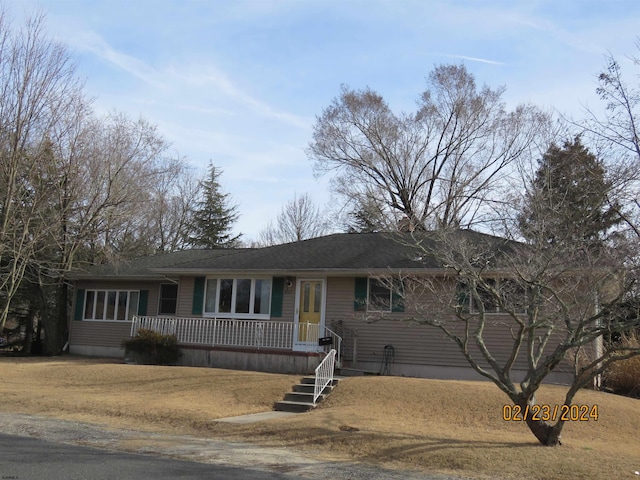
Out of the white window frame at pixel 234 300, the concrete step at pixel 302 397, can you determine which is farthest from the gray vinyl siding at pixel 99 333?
the concrete step at pixel 302 397

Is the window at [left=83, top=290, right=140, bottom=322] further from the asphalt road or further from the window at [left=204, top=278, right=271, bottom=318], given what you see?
the asphalt road

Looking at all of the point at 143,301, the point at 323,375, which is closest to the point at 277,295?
the point at 323,375

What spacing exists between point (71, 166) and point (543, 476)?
64.0 ft

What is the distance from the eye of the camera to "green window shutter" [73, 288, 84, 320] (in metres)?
25.9

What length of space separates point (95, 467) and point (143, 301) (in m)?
17.5

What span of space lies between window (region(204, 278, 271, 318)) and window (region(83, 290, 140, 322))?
4.86 m

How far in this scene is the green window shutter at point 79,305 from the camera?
25875mm

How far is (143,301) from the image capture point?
24922 millimetres

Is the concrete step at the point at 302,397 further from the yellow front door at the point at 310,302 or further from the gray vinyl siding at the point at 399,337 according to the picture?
the yellow front door at the point at 310,302

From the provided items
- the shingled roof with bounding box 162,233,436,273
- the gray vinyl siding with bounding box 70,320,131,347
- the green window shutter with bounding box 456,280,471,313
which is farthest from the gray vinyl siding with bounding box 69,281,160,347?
the green window shutter with bounding box 456,280,471,313

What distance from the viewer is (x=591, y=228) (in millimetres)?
17469

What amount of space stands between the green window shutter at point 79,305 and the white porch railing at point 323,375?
45.3 feet

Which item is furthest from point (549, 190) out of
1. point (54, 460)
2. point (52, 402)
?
point (52, 402)
